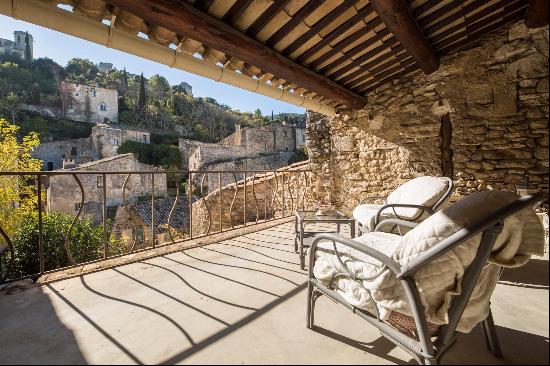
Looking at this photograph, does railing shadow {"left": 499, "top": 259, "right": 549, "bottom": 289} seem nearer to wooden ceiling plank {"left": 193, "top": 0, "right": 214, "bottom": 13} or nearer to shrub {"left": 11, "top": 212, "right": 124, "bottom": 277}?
wooden ceiling plank {"left": 193, "top": 0, "right": 214, "bottom": 13}

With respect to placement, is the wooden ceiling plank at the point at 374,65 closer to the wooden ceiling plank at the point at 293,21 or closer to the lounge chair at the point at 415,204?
the wooden ceiling plank at the point at 293,21

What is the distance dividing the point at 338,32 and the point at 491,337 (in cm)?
287

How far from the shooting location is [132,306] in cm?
166

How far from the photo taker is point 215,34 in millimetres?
2348

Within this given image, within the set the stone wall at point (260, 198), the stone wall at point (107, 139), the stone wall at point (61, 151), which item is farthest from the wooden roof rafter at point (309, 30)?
the stone wall at point (61, 151)

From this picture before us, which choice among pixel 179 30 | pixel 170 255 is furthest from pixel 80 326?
pixel 179 30

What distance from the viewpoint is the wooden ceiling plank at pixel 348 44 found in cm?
282

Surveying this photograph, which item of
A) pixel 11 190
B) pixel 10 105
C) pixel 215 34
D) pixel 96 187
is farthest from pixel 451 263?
pixel 10 105

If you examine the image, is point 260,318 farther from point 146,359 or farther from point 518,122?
point 518,122

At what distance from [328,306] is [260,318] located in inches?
17.3

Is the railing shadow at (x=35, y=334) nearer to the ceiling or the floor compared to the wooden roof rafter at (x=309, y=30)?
nearer to the floor

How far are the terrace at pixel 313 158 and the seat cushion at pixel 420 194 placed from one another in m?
0.31

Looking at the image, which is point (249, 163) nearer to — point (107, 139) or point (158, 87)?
point (107, 139)

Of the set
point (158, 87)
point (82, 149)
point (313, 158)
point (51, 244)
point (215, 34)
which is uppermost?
point (158, 87)
